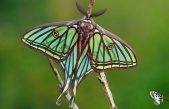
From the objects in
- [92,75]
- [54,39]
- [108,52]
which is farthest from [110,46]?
[92,75]

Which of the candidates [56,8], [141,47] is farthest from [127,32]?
[56,8]

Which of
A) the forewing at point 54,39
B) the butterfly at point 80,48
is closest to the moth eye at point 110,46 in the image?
the butterfly at point 80,48

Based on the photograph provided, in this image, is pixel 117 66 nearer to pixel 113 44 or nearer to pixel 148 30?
pixel 113 44

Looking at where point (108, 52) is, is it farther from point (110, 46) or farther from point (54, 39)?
point (54, 39)

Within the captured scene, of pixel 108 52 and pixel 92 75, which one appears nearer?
pixel 108 52

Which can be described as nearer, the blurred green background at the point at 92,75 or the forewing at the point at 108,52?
the forewing at the point at 108,52

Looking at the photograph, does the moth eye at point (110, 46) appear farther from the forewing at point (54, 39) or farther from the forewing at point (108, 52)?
the forewing at point (54, 39)
